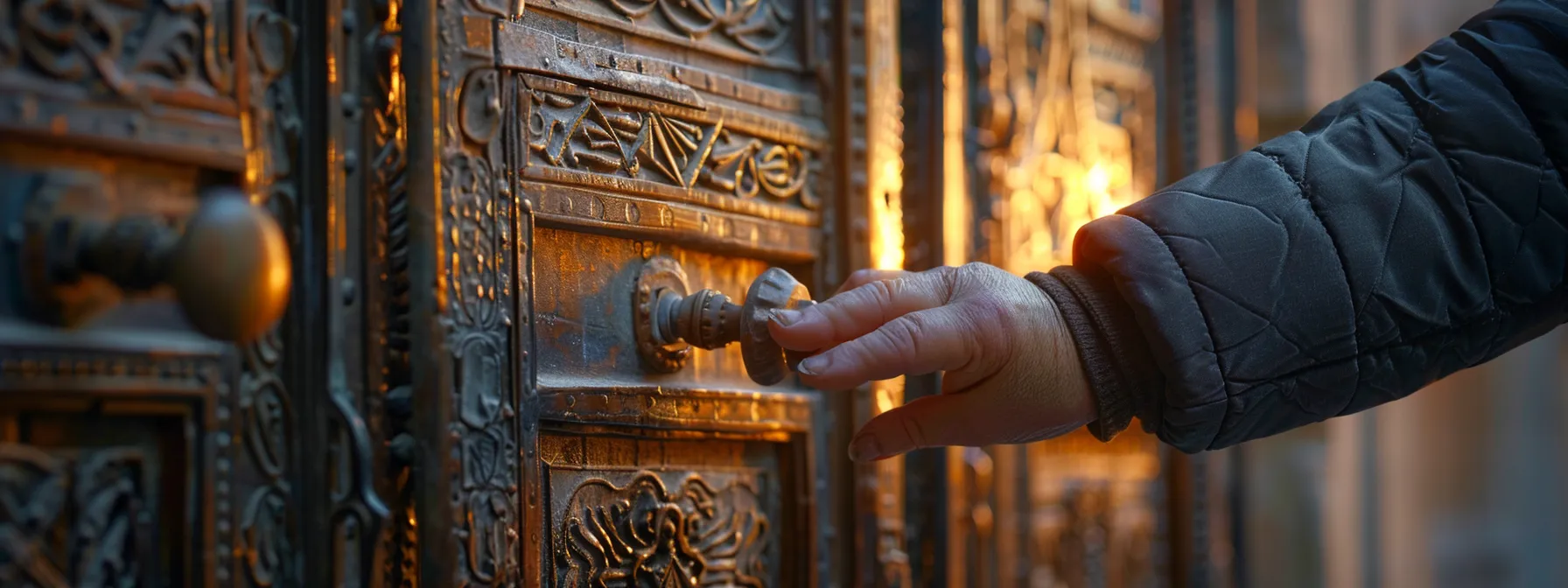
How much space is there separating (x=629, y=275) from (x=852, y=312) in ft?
0.74

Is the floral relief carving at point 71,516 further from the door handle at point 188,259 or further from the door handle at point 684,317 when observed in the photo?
the door handle at point 684,317

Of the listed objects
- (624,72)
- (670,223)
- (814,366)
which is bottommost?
(814,366)

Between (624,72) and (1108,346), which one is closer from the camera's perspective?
(1108,346)

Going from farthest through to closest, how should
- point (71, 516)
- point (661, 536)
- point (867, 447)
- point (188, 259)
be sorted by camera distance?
point (661, 536)
point (867, 447)
point (71, 516)
point (188, 259)

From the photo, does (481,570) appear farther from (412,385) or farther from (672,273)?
(672,273)

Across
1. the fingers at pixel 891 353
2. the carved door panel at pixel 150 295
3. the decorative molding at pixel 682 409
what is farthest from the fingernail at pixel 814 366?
the carved door panel at pixel 150 295

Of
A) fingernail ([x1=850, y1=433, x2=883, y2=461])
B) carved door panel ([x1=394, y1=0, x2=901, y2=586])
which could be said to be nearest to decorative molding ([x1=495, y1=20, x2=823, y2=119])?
carved door panel ([x1=394, y1=0, x2=901, y2=586])

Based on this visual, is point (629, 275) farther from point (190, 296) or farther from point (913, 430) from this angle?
point (190, 296)

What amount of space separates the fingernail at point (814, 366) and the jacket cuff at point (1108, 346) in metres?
0.19

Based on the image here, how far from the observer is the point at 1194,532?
2135mm

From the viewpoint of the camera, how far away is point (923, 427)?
1006 mm

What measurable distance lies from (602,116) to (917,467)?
681mm

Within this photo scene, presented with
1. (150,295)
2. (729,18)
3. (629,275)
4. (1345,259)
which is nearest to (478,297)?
(629,275)

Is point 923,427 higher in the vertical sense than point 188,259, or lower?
lower
